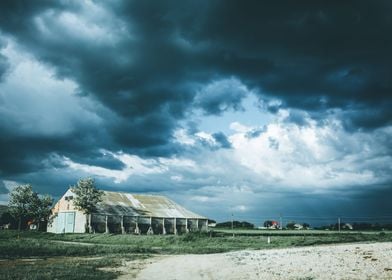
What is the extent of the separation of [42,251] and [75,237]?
2156cm

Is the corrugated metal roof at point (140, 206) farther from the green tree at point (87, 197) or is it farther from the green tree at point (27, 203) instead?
the green tree at point (27, 203)

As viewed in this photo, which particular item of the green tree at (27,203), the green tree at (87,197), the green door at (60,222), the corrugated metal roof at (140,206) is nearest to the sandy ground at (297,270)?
the green tree at (87,197)

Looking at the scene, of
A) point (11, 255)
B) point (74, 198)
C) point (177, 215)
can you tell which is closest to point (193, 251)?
point (11, 255)

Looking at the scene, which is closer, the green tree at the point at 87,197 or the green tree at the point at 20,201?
the green tree at the point at 87,197

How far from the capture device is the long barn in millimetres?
66500

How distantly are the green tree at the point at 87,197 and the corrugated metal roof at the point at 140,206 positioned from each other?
2.45m

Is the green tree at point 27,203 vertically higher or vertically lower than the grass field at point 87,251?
higher

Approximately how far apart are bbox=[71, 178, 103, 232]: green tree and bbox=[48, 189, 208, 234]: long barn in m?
0.94

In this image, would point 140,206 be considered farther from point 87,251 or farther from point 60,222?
point 87,251

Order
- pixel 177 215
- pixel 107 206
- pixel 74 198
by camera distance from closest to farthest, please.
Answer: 1. pixel 74 198
2. pixel 107 206
3. pixel 177 215

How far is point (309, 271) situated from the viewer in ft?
58.2

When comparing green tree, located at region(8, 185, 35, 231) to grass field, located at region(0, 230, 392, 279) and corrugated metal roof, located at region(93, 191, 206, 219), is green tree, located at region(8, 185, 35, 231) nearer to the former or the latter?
corrugated metal roof, located at region(93, 191, 206, 219)

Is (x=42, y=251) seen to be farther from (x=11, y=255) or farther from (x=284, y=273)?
(x=284, y=273)

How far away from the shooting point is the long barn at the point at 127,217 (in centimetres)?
6650
